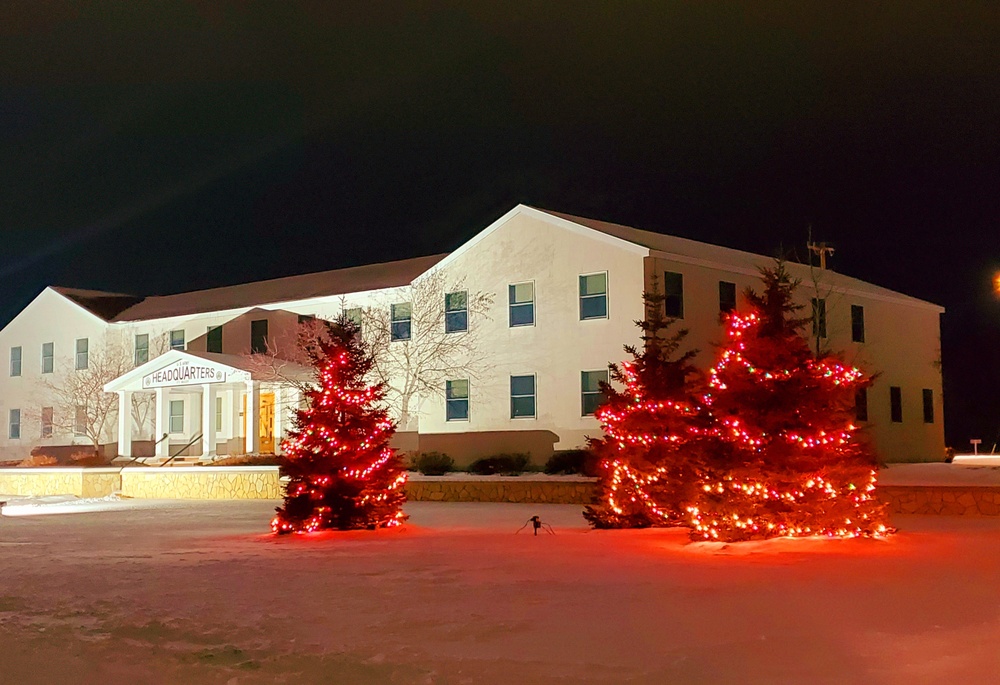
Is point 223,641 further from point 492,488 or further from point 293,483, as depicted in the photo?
point 492,488

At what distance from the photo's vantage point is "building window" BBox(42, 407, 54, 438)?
136 feet

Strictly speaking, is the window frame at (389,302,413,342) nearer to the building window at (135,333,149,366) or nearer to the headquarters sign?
the headquarters sign

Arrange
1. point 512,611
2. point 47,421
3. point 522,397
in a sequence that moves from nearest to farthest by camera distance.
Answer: point 512,611, point 522,397, point 47,421

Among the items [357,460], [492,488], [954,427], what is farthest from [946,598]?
[954,427]

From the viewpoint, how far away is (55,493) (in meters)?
30.4

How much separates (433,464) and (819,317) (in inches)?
513

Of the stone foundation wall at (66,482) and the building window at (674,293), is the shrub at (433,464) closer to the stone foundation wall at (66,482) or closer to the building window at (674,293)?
the building window at (674,293)

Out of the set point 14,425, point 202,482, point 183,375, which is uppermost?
point 183,375

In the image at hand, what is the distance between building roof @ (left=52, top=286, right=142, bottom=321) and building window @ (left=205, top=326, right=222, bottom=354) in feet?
23.5

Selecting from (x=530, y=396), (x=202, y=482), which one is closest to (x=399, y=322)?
(x=530, y=396)

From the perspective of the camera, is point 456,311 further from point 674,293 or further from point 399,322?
point 674,293

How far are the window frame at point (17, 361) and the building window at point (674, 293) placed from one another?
98.9 feet

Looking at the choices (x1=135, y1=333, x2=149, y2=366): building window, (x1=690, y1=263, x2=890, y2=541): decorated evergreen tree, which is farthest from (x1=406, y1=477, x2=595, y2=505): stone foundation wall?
(x1=135, y1=333, x2=149, y2=366): building window

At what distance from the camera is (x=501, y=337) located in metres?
→ 28.7
